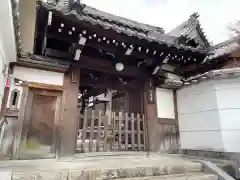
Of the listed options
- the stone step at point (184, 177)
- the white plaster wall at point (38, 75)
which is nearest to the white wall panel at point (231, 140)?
the stone step at point (184, 177)

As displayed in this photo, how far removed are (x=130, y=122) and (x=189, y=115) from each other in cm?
197

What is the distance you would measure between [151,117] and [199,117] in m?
1.48

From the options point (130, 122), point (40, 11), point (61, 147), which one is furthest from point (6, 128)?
point (130, 122)

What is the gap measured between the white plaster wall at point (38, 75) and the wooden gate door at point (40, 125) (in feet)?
0.96

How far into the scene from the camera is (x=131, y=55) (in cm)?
551

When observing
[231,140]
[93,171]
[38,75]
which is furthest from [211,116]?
[38,75]

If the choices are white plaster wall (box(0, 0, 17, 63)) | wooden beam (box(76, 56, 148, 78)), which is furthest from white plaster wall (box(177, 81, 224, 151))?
white plaster wall (box(0, 0, 17, 63))

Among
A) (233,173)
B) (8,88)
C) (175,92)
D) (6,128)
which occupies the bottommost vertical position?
(233,173)

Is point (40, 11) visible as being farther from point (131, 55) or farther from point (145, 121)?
point (145, 121)

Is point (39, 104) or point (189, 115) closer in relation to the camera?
point (39, 104)

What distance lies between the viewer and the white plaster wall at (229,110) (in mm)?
4941

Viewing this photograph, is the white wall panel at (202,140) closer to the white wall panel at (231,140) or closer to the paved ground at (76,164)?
the white wall panel at (231,140)

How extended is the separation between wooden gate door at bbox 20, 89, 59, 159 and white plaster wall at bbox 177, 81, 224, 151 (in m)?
4.13

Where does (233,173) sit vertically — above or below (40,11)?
below
